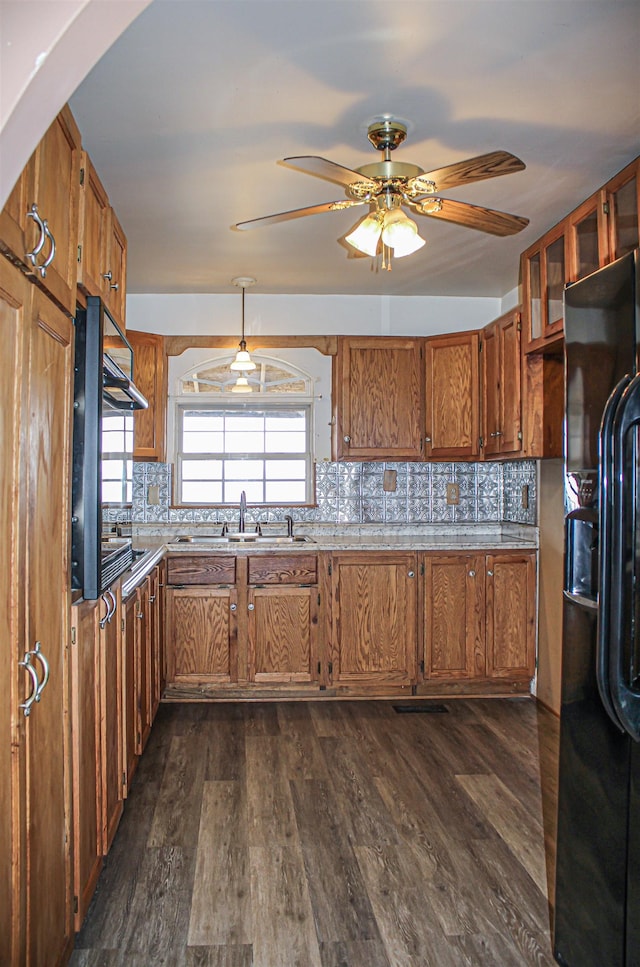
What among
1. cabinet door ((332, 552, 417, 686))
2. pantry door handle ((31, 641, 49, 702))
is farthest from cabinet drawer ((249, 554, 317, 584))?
pantry door handle ((31, 641, 49, 702))

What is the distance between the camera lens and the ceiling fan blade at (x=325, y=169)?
197 centimetres

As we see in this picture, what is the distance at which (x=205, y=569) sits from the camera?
3.93 m

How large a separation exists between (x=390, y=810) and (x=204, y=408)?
2817 millimetres

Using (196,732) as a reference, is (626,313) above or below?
above

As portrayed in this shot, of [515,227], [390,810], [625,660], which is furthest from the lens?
[390,810]

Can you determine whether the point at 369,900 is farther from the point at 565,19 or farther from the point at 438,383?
the point at 438,383

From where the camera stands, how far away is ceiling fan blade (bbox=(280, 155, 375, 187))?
77.6 inches

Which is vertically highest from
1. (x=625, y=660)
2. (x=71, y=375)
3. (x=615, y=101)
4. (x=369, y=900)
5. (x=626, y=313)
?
(x=615, y=101)

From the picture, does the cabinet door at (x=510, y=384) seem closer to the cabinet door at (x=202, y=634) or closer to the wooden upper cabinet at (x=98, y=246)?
the cabinet door at (x=202, y=634)

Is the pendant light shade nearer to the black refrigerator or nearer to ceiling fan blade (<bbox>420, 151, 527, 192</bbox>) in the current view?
ceiling fan blade (<bbox>420, 151, 527, 192</bbox>)

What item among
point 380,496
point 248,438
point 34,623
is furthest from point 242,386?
point 34,623

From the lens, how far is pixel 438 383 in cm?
436

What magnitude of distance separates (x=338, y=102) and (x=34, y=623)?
6.18 feet

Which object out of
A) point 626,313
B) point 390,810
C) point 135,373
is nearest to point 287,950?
point 390,810
